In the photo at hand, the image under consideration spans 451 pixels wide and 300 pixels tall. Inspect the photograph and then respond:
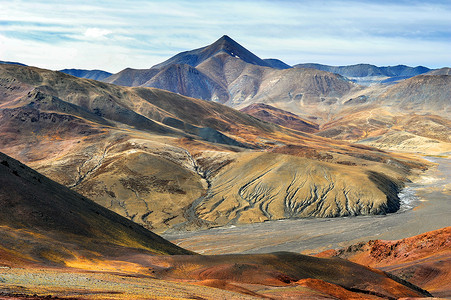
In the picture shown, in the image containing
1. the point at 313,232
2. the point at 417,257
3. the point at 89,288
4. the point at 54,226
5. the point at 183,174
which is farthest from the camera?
the point at 183,174

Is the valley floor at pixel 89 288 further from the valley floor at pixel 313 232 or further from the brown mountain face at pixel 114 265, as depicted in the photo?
the valley floor at pixel 313 232

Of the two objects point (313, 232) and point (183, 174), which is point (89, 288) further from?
point (183, 174)

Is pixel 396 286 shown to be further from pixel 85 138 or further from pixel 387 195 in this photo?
pixel 85 138

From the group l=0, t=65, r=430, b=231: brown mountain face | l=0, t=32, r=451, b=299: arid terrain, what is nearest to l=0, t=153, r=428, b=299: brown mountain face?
l=0, t=32, r=451, b=299: arid terrain

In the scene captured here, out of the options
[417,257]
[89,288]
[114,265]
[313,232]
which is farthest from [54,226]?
[313,232]

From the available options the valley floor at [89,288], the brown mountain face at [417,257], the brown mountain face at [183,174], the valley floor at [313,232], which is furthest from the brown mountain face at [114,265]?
the brown mountain face at [183,174]

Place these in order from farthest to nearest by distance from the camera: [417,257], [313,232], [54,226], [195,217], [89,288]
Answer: [195,217] < [313,232] < [417,257] < [54,226] < [89,288]
